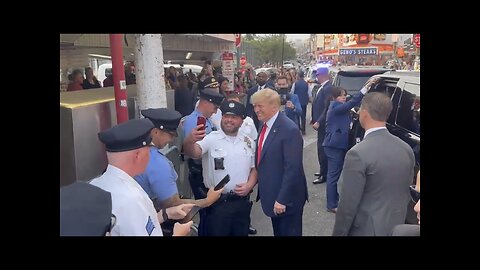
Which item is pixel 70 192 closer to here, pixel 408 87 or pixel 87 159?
pixel 87 159

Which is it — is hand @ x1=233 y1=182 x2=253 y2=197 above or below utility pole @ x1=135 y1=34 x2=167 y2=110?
below

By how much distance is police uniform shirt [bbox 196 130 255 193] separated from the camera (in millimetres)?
3523

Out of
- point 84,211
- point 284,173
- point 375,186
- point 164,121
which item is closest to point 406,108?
point 284,173

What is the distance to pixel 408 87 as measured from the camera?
450 cm

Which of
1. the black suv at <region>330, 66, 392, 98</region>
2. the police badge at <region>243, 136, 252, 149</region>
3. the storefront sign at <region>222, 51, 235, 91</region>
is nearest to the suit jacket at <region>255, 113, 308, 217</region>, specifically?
the police badge at <region>243, 136, 252, 149</region>

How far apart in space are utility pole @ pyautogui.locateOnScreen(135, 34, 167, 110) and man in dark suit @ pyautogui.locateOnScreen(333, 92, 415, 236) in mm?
2399

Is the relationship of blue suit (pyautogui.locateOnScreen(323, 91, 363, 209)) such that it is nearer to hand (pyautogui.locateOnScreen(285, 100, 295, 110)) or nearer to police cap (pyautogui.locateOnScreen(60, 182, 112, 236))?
hand (pyautogui.locateOnScreen(285, 100, 295, 110))

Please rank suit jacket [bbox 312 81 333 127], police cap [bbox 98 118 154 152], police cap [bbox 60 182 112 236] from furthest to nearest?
suit jacket [bbox 312 81 333 127]
police cap [bbox 98 118 154 152]
police cap [bbox 60 182 112 236]

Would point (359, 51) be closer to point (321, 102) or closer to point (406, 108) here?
point (321, 102)
